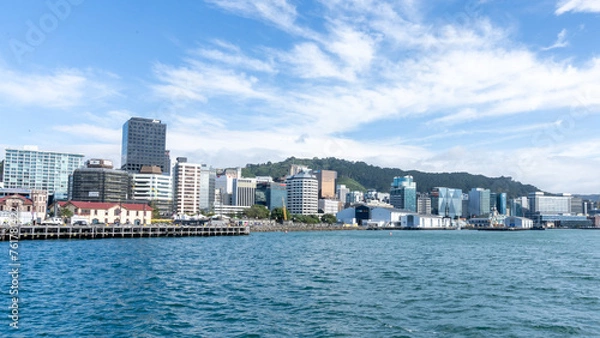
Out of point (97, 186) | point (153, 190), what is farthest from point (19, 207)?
point (153, 190)

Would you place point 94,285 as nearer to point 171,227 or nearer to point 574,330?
point 574,330

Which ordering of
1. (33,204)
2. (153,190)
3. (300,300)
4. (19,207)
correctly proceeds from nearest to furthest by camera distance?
(300,300) < (19,207) < (33,204) < (153,190)

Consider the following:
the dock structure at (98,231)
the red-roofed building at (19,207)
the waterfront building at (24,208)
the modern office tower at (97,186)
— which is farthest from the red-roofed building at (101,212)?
the modern office tower at (97,186)

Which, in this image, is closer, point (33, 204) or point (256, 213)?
point (33, 204)

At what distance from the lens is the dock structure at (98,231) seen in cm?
6494

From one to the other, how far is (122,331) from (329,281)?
15378 mm

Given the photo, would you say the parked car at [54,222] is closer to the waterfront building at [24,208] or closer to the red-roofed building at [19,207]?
the waterfront building at [24,208]

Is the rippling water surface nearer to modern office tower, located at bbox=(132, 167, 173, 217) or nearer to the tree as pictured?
the tree

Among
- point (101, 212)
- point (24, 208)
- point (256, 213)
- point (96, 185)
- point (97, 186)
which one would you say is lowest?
point (256, 213)

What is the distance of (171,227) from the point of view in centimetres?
8662

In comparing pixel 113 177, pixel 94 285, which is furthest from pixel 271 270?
pixel 113 177

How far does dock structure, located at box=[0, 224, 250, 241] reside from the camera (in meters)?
64.9

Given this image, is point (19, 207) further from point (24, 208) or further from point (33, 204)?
point (33, 204)

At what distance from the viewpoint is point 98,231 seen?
7469 centimetres
